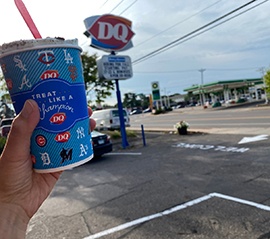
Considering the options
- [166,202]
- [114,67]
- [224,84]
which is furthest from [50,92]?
[224,84]

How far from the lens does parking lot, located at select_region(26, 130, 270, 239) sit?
3125 mm

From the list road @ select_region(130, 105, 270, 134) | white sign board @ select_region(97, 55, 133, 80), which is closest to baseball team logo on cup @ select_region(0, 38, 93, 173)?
white sign board @ select_region(97, 55, 133, 80)

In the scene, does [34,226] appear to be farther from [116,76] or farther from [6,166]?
[116,76]

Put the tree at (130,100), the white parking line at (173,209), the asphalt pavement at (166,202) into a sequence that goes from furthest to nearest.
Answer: the tree at (130,100)
the white parking line at (173,209)
the asphalt pavement at (166,202)

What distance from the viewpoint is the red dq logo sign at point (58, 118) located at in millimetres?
1128

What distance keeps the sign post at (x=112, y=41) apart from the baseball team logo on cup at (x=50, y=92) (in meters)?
9.12

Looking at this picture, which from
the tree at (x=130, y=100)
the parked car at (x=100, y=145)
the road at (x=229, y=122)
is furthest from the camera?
the tree at (x=130, y=100)

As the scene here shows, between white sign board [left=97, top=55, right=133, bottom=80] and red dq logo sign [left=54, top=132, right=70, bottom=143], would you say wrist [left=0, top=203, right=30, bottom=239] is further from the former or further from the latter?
white sign board [left=97, top=55, right=133, bottom=80]

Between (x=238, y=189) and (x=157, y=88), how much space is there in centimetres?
3775

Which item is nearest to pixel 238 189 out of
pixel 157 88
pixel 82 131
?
pixel 82 131

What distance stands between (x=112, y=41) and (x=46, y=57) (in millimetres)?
9979

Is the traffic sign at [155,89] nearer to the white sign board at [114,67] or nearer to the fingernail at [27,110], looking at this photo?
the white sign board at [114,67]

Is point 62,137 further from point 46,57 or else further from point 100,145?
point 100,145

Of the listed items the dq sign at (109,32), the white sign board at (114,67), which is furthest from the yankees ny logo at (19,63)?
the dq sign at (109,32)
